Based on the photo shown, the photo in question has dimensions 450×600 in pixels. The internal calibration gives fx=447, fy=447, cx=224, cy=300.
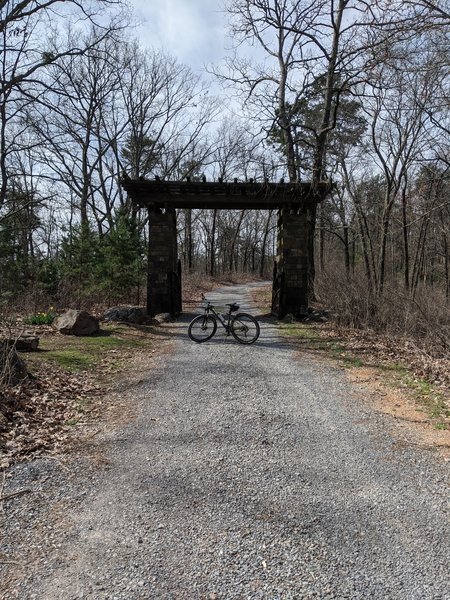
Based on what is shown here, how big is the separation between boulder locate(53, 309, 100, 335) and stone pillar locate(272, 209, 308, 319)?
6.13m

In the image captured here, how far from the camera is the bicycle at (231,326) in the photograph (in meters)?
10.1

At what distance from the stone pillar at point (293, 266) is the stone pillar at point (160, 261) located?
11.9ft

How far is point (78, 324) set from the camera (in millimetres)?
10844

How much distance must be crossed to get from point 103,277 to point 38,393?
11.4m

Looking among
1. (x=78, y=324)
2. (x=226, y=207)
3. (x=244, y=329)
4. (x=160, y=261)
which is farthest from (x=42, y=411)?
(x=226, y=207)

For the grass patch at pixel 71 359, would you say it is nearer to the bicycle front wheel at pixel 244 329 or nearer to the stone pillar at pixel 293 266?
the bicycle front wheel at pixel 244 329

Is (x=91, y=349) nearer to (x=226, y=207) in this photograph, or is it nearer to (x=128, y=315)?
(x=128, y=315)

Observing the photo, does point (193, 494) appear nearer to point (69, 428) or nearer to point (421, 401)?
point (69, 428)

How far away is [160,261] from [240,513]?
1176 cm

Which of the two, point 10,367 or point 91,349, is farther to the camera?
point 91,349

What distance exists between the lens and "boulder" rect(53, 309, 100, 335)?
35.5 feet

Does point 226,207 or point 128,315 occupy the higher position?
point 226,207

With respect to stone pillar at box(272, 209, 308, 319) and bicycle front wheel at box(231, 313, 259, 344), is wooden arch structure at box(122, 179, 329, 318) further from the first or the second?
bicycle front wheel at box(231, 313, 259, 344)

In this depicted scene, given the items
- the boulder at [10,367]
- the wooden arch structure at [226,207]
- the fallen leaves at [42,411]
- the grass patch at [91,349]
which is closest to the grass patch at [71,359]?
the grass patch at [91,349]
